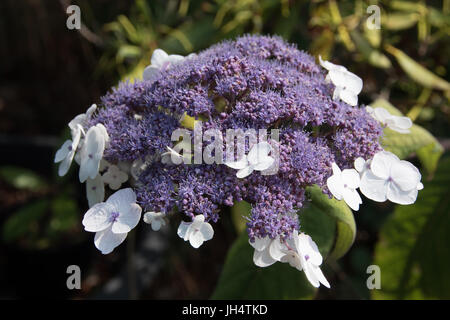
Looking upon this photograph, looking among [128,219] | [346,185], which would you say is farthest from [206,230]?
[346,185]

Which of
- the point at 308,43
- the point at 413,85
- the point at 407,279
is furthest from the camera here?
the point at 413,85

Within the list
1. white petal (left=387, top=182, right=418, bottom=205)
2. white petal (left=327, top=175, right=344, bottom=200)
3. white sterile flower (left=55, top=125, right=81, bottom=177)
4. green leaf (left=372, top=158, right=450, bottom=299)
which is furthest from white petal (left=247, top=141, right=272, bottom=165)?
green leaf (left=372, top=158, right=450, bottom=299)

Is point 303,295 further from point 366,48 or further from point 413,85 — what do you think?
point 413,85

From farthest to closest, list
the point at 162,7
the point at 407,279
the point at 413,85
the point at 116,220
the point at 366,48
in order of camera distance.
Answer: the point at 162,7
the point at 413,85
the point at 366,48
the point at 407,279
the point at 116,220

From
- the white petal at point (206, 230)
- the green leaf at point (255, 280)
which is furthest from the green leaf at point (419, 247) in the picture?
the white petal at point (206, 230)

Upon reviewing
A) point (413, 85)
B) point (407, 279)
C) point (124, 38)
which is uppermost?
point (124, 38)

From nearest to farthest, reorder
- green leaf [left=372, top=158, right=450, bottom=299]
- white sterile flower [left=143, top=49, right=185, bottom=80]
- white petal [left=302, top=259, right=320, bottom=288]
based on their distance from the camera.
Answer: white petal [left=302, top=259, right=320, bottom=288], white sterile flower [left=143, top=49, right=185, bottom=80], green leaf [left=372, top=158, right=450, bottom=299]

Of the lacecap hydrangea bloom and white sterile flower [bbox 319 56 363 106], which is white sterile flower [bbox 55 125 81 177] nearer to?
the lacecap hydrangea bloom

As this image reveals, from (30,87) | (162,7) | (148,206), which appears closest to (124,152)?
(148,206)

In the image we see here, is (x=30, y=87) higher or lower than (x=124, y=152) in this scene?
lower
